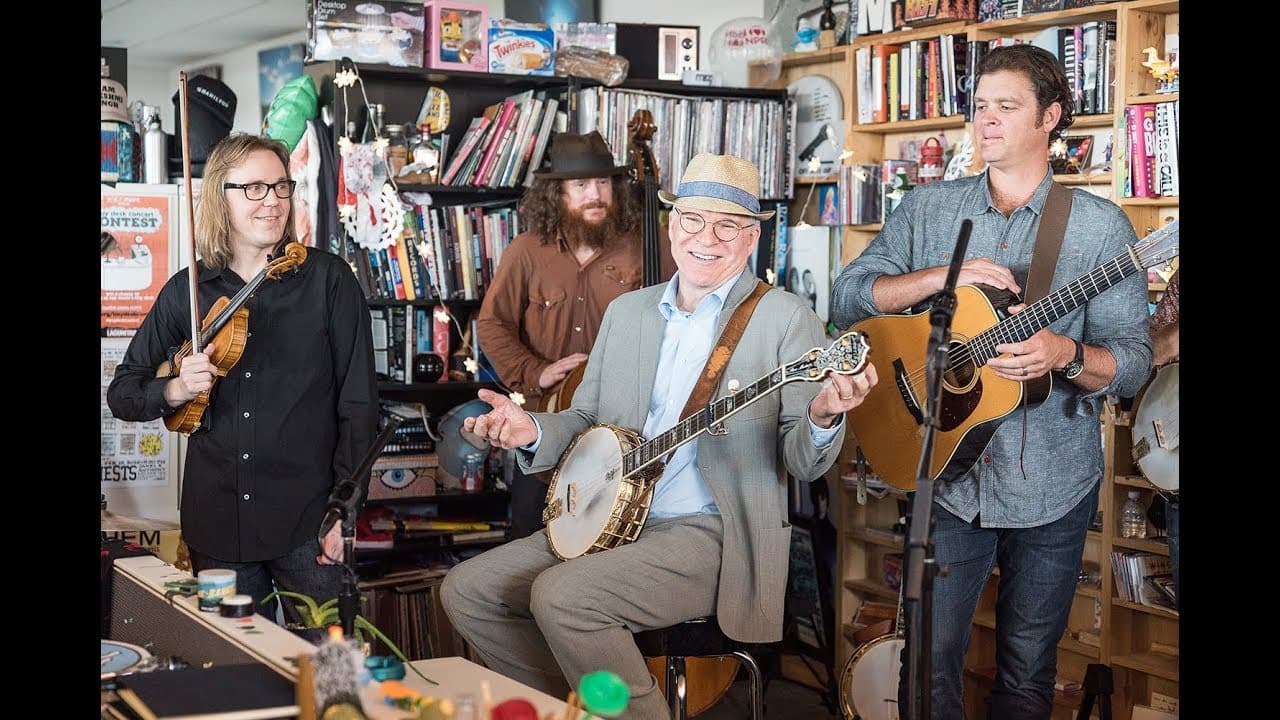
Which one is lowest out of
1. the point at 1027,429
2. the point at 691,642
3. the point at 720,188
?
the point at 691,642

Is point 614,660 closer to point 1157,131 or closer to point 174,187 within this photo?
point 1157,131

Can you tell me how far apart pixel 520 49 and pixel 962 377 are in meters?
2.41

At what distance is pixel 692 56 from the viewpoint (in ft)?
16.3

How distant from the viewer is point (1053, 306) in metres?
2.58

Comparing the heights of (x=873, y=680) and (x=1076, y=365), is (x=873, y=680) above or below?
below

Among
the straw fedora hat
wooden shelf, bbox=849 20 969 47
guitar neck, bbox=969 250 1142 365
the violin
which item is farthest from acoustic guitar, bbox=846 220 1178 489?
wooden shelf, bbox=849 20 969 47

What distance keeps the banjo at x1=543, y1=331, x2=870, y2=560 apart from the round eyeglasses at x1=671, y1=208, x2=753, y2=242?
16.3 inches

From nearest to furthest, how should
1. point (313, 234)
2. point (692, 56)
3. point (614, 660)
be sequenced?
point (614, 660)
point (313, 234)
point (692, 56)

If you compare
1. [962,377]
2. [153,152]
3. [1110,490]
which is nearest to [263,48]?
[153,152]

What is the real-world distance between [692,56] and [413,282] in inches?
53.5

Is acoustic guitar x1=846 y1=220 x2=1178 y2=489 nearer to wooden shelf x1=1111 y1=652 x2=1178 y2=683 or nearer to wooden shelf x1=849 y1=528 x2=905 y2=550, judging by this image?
wooden shelf x1=1111 y1=652 x2=1178 y2=683

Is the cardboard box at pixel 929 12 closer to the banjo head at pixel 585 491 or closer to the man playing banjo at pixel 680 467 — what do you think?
the man playing banjo at pixel 680 467

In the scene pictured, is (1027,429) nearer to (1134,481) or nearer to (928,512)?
(928,512)
